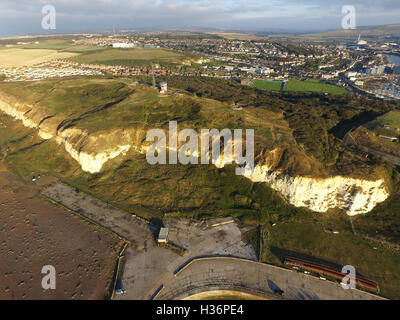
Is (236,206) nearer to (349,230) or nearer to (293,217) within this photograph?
(293,217)

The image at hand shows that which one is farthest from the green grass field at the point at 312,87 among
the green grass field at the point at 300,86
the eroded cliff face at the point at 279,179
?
the eroded cliff face at the point at 279,179

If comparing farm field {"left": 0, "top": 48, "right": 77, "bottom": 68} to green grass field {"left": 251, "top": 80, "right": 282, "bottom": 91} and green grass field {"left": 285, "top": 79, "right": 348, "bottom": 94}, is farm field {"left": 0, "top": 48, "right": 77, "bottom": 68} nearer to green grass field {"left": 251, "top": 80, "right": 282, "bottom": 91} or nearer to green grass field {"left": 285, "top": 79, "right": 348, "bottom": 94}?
green grass field {"left": 251, "top": 80, "right": 282, "bottom": 91}

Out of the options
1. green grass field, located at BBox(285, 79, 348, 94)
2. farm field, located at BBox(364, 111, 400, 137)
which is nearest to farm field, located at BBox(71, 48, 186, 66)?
green grass field, located at BBox(285, 79, 348, 94)

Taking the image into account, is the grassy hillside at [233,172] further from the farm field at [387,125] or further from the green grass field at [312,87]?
the green grass field at [312,87]

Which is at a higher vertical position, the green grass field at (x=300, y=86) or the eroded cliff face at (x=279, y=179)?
the green grass field at (x=300, y=86)
